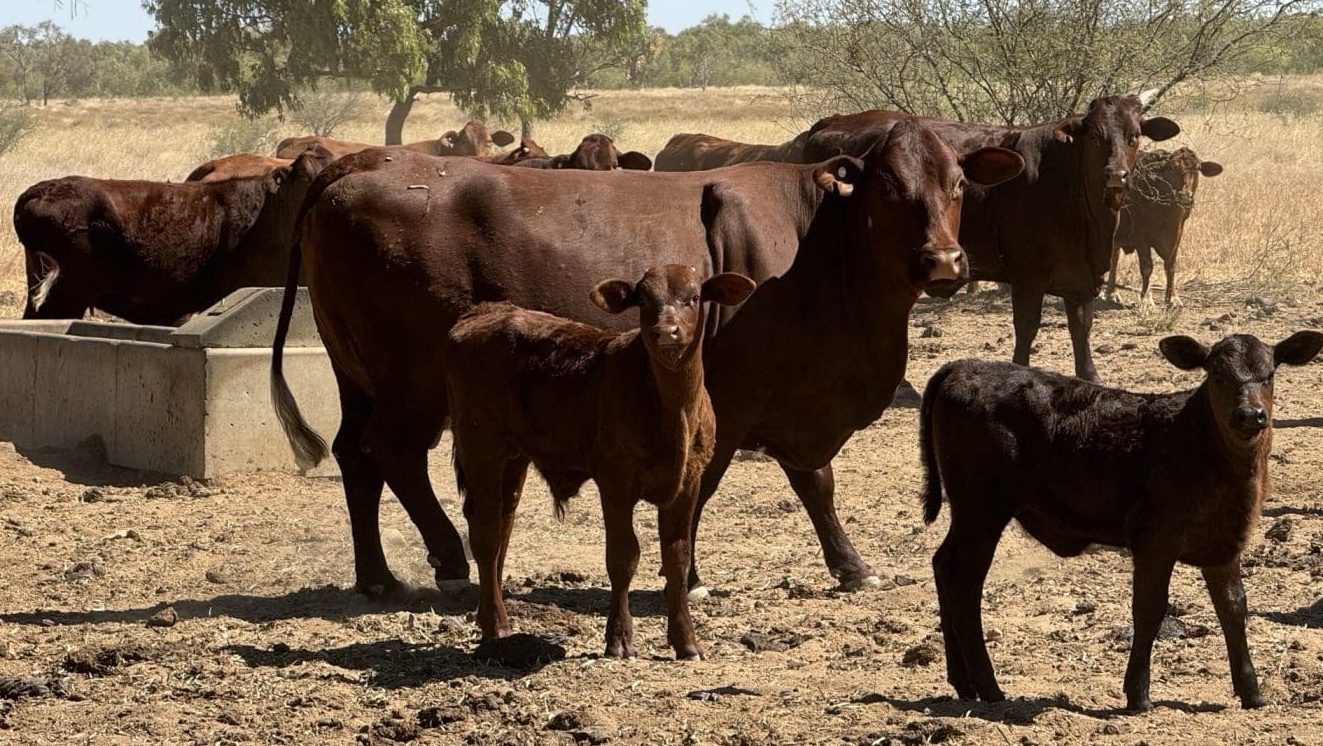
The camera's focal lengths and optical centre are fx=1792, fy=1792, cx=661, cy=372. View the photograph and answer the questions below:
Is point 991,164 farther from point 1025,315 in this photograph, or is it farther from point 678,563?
point 1025,315

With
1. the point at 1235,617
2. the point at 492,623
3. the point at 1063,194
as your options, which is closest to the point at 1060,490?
the point at 1235,617

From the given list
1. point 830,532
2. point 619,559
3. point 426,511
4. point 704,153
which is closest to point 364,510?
point 426,511

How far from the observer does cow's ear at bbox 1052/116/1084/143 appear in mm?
12828

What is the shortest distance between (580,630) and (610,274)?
59.4 inches

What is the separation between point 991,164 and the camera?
766cm

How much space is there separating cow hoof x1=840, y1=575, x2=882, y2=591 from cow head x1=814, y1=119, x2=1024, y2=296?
1416mm

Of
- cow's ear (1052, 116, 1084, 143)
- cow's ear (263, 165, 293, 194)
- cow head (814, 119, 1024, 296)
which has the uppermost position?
cow's ear (1052, 116, 1084, 143)

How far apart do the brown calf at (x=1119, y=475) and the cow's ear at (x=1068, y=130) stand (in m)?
6.93

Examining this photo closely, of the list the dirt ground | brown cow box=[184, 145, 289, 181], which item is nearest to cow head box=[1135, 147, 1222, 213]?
the dirt ground

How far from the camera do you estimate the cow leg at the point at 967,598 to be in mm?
5852

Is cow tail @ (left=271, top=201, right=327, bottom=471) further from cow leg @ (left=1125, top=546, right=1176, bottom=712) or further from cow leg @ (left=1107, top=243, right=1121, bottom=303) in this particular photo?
cow leg @ (left=1107, top=243, right=1121, bottom=303)

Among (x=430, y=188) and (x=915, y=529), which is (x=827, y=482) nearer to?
(x=915, y=529)

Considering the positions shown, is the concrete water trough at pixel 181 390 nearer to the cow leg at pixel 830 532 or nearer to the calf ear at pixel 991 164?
the cow leg at pixel 830 532

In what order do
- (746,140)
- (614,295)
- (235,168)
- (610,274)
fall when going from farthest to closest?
(746,140) → (235,168) → (610,274) → (614,295)
